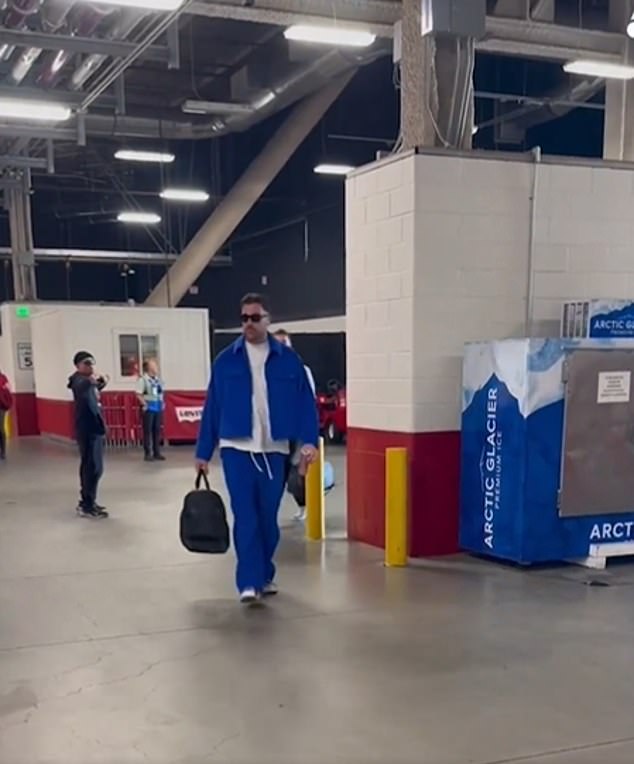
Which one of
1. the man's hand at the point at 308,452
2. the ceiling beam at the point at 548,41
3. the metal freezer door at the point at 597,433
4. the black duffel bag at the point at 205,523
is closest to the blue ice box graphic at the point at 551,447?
the metal freezer door at the point at 597,433

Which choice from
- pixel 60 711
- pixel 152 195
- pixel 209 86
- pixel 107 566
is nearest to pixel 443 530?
pixel 107 566

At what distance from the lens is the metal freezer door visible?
4.94 metres

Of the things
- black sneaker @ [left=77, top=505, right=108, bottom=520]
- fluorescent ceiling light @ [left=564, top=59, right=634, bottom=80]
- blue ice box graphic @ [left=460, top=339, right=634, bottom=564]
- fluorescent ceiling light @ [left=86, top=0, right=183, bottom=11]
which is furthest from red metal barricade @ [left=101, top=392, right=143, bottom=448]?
blue ice box graphic @ [left=460, top=339, right=634, bottom=564]

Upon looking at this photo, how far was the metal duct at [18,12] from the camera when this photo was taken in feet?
22.2

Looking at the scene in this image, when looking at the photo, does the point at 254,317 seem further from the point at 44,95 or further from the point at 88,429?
the point at 44,95

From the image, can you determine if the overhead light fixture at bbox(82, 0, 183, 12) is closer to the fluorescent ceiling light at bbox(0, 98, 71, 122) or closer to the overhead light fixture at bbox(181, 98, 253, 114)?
the fluorescent ceiling light at bbox(0, 98, 71, 122)

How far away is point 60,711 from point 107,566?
7.26ft

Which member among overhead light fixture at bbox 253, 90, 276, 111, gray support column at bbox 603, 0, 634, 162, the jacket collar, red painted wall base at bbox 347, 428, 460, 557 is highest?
overhead light fixture at bbox 253, 90, 276, 111

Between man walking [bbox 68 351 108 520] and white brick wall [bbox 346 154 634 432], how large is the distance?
2.43 meters

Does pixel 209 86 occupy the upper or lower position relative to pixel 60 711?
upper

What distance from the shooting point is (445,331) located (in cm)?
532

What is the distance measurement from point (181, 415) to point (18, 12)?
7.24 meters

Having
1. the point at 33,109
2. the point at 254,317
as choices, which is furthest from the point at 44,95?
the point at 254,317

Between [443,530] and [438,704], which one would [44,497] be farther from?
[438,704]
